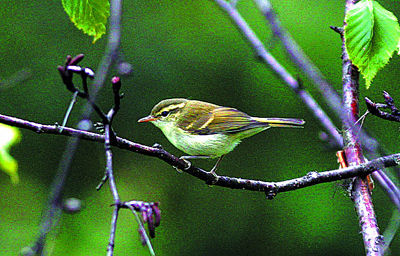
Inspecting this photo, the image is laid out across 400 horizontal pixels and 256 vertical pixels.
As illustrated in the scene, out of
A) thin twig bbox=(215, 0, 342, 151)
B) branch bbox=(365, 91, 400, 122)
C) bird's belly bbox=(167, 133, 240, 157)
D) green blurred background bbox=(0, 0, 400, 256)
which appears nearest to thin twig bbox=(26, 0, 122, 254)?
thin twig bbox=(215, 0, 342, 151)

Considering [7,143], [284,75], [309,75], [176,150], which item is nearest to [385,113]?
[309,75]

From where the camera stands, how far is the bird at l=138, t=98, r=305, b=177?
9.58 ft

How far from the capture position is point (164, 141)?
15.8ft

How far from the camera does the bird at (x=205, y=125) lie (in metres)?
2.92

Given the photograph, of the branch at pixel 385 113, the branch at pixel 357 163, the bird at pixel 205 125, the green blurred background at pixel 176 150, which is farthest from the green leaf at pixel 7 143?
the green blurred background at pixel 176 150

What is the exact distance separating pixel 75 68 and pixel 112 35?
1.38 m

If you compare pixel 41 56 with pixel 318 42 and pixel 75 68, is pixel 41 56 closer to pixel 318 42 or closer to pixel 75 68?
pixel 318 42

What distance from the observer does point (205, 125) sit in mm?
3189

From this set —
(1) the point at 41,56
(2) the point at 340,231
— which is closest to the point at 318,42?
(2) the point at 340,231

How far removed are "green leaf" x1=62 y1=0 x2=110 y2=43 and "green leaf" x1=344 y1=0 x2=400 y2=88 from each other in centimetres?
90

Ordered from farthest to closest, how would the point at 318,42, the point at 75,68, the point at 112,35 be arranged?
the point at 318,42 < the point at 112,35 < the point at 75,68

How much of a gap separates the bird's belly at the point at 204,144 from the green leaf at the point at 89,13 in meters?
1.13

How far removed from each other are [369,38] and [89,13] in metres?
1.04

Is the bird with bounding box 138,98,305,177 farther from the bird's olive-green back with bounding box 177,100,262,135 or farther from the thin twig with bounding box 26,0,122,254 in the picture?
the thin twig with bounding box 26,0,122,254
